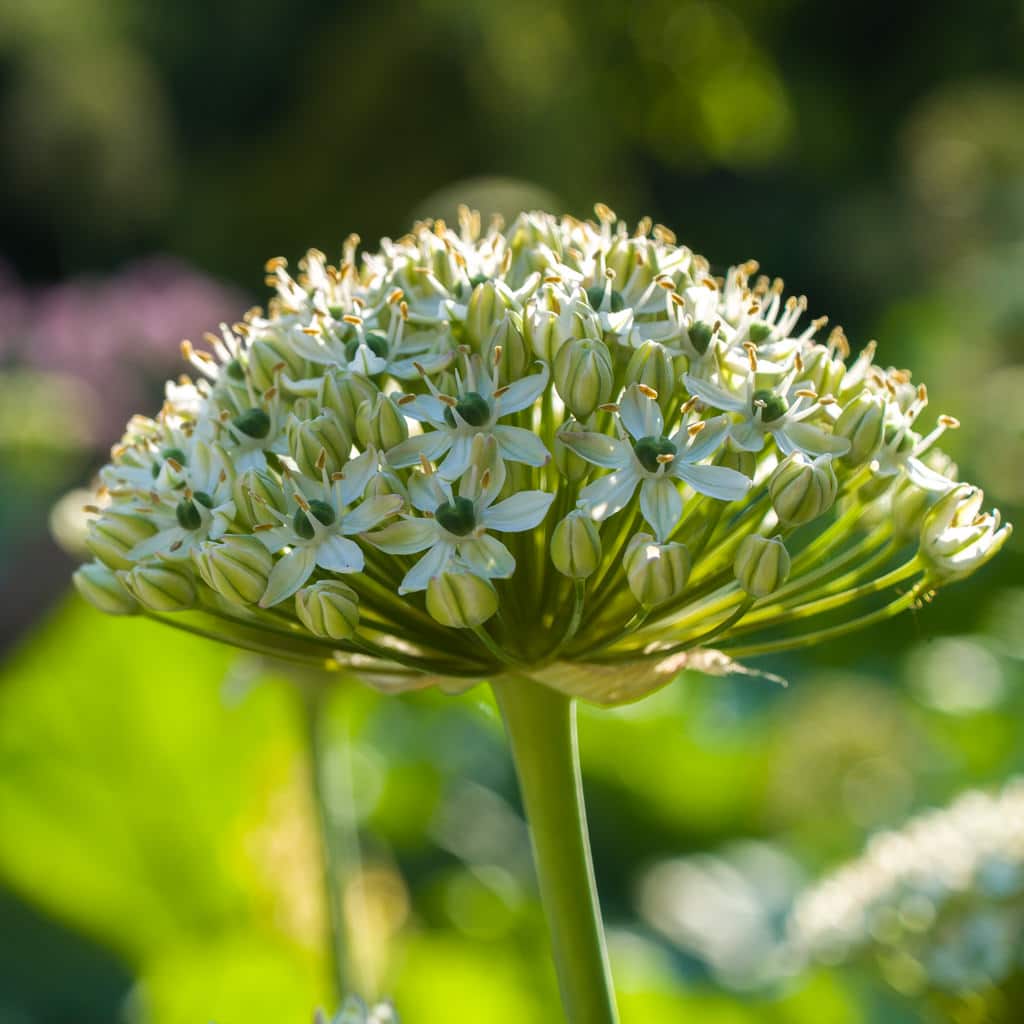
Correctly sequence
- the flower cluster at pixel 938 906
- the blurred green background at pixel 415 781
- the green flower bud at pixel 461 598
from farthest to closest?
the blurred green background at pixel 415 781, the flower cluster at pixel 938 906, the green flower bud at pixel 461 598

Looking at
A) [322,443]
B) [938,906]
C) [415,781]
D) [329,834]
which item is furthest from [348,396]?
[415,781]

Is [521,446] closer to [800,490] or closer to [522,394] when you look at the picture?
[522,394]

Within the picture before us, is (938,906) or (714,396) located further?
(938,906)

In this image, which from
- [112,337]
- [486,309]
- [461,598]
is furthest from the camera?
[112,337]

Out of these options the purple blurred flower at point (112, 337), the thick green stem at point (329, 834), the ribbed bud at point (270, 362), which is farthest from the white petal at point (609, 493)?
the purple blurred flower at point (112, 337)

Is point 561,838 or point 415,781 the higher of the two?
point 561,838

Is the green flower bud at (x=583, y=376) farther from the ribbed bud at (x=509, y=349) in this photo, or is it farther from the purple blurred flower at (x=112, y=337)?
the purple blurred flower at (x=112, y=337)

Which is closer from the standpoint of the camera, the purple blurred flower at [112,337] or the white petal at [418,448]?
the white petal at [418,448]

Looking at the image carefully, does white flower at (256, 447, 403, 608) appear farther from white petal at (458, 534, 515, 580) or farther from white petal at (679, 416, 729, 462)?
white petal at (679, 416, 729, 462)

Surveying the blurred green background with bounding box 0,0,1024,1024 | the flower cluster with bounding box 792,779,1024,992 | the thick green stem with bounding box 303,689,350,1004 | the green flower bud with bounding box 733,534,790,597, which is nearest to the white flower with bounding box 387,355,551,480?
the green flower bud with bounding box 733,534,790,597
